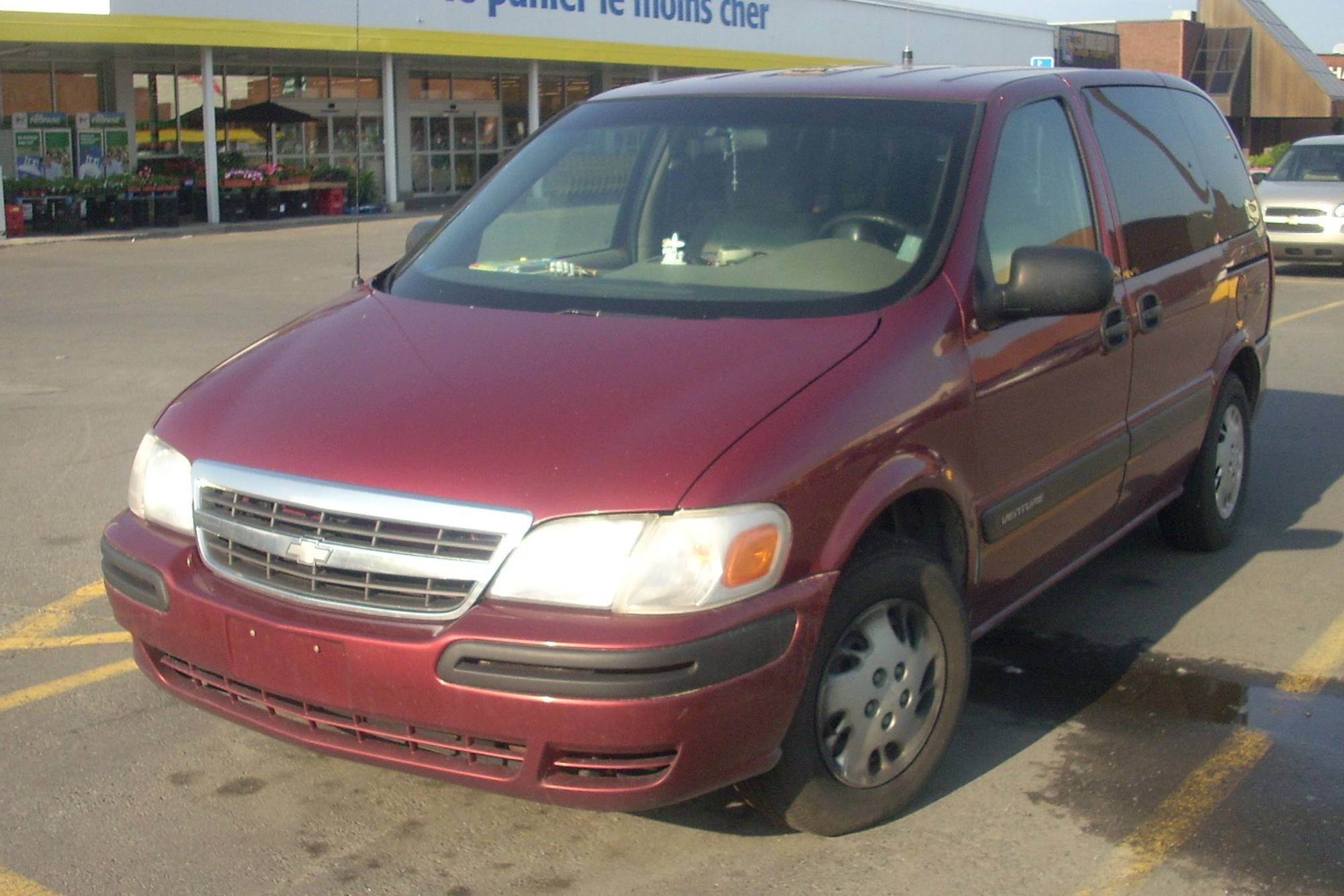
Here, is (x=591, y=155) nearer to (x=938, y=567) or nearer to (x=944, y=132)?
(x=944, y=132)

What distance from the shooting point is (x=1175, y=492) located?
5.80m

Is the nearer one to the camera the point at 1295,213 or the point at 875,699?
the point at 875,699

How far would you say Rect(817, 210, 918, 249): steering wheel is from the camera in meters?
4.18

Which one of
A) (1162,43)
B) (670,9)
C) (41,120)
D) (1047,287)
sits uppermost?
(1162,43)

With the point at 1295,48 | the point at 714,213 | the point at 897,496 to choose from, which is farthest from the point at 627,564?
the point at 1295,48

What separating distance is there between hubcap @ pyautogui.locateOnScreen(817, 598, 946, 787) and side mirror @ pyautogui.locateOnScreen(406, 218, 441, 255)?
2110mm

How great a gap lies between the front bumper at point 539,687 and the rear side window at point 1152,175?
244cm

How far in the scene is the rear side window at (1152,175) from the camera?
512cm

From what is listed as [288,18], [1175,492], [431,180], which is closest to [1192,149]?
[1175,492]

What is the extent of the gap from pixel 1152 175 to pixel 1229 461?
1409 mm

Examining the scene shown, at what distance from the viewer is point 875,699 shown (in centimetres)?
363

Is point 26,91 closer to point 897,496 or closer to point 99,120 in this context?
point 99,120

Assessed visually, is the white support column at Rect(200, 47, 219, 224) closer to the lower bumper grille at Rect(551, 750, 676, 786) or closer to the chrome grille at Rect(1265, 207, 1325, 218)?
the chrome grille at Rect(1265, 207, 1325, 218)

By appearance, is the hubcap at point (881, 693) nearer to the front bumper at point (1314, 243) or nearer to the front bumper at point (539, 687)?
the front bumper at point (539, 687)
